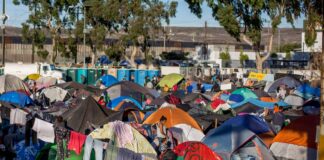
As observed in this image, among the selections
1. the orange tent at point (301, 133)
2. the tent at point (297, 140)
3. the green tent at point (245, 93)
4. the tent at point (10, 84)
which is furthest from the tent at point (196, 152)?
the tent at point (10, 84)

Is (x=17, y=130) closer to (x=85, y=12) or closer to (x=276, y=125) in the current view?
(x=276, y=125)

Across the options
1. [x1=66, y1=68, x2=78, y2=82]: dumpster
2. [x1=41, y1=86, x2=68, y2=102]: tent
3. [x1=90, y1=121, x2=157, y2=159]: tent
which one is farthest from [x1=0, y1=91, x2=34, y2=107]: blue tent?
[x1=66, y1=68, x2=78, y2=82]: dumpster

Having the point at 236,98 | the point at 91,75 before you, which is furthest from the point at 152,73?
the point at 236,98

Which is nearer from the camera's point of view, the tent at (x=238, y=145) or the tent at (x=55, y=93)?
the tent at (x=238, y=145)

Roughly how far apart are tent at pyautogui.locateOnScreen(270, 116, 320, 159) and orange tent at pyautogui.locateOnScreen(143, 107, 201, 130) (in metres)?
2.70

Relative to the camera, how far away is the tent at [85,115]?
1884 cm

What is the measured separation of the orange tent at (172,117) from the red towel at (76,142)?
4044 mm

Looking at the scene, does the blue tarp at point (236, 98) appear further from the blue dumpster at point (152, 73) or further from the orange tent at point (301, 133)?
the blue dumpster at point (152, 73)

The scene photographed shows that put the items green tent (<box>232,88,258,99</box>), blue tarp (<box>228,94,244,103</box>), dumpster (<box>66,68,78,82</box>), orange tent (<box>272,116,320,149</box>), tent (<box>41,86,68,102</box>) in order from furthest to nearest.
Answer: dumpster (<box>66,68,78,82</box>) → tent (<box>41,86,68,102</box>) → green tent (<box>232,88,258,99</box>) → blue tarp (<box>228,94,244,103</box>) → orange tent (<box>272,116,320,149</box>)

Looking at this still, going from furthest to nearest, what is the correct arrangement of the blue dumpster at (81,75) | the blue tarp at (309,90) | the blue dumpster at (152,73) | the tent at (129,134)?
the blue dumpster at (152,73), the blue dumpster at (81,75), the blue tarp at (309,90), the tent at (129,134)

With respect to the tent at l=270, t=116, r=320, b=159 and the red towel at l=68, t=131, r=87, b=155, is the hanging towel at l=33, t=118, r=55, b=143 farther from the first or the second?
the tent at l=270, t=116, r=320, b=159

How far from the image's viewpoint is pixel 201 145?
514 inches

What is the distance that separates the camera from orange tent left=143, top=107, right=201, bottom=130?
57.1 feet

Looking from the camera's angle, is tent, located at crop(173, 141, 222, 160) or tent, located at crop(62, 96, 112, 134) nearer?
tent, located at crop(173, 141, 222, 160)
